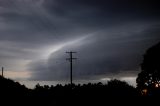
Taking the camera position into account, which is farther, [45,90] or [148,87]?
[148,87]

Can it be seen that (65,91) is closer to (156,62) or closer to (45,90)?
(45,90)

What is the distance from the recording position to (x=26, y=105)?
1328 inches

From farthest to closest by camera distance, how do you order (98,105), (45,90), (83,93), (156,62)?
1. (156,62)
2. (45,90)
3. (83,93)
4. (98,105)

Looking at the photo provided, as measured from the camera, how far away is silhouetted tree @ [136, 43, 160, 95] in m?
71.6

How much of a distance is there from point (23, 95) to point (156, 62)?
43.4 m

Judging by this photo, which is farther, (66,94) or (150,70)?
(150,70)

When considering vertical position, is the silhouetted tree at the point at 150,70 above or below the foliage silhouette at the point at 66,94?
above

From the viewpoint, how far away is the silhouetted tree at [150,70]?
235ft

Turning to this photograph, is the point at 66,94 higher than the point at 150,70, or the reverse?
the point at 150,70

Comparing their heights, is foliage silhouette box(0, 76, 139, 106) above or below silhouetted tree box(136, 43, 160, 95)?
below

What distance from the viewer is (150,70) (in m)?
73.1

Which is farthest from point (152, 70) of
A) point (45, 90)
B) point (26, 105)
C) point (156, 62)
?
point (26, 105)

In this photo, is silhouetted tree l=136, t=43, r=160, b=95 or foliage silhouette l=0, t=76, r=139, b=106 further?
silhouetted tree l=136, t=43, r=160, b=95

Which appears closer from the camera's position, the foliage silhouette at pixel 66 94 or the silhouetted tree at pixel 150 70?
the foliage silhouette at pixel 66 94
